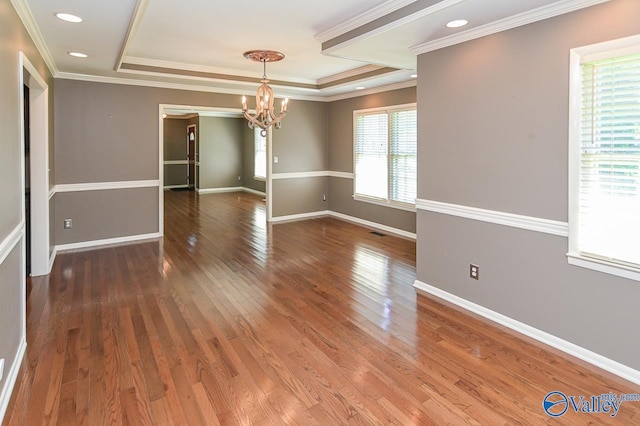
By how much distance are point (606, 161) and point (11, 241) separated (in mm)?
3830

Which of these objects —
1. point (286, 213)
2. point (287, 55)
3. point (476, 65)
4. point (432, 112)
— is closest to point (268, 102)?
point (287, 55)

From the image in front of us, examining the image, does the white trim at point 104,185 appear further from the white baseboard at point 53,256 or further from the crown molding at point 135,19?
the crown molding at point 135,19

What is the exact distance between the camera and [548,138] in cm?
284

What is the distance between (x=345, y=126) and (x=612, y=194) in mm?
5450

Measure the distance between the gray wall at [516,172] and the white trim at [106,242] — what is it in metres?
4.42

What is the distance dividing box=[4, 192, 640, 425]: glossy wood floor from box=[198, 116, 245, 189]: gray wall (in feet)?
24.7

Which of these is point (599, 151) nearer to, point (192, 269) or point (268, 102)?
point (268, 102)

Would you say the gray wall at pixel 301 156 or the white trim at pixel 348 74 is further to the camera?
the gray wall at pixel 301 156

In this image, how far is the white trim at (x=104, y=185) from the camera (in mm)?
5523

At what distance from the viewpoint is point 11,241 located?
244cm

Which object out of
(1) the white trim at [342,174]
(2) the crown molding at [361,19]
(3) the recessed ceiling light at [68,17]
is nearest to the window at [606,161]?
(2) the crown molding at [361,19]

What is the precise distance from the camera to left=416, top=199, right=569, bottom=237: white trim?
9.32ft

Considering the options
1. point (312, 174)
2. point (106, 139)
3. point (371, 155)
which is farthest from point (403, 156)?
point (106, 139)

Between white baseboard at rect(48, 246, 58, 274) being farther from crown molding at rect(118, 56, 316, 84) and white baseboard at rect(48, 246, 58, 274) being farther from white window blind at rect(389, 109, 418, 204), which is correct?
white window blind at rect(389, 109, 418, 204)
